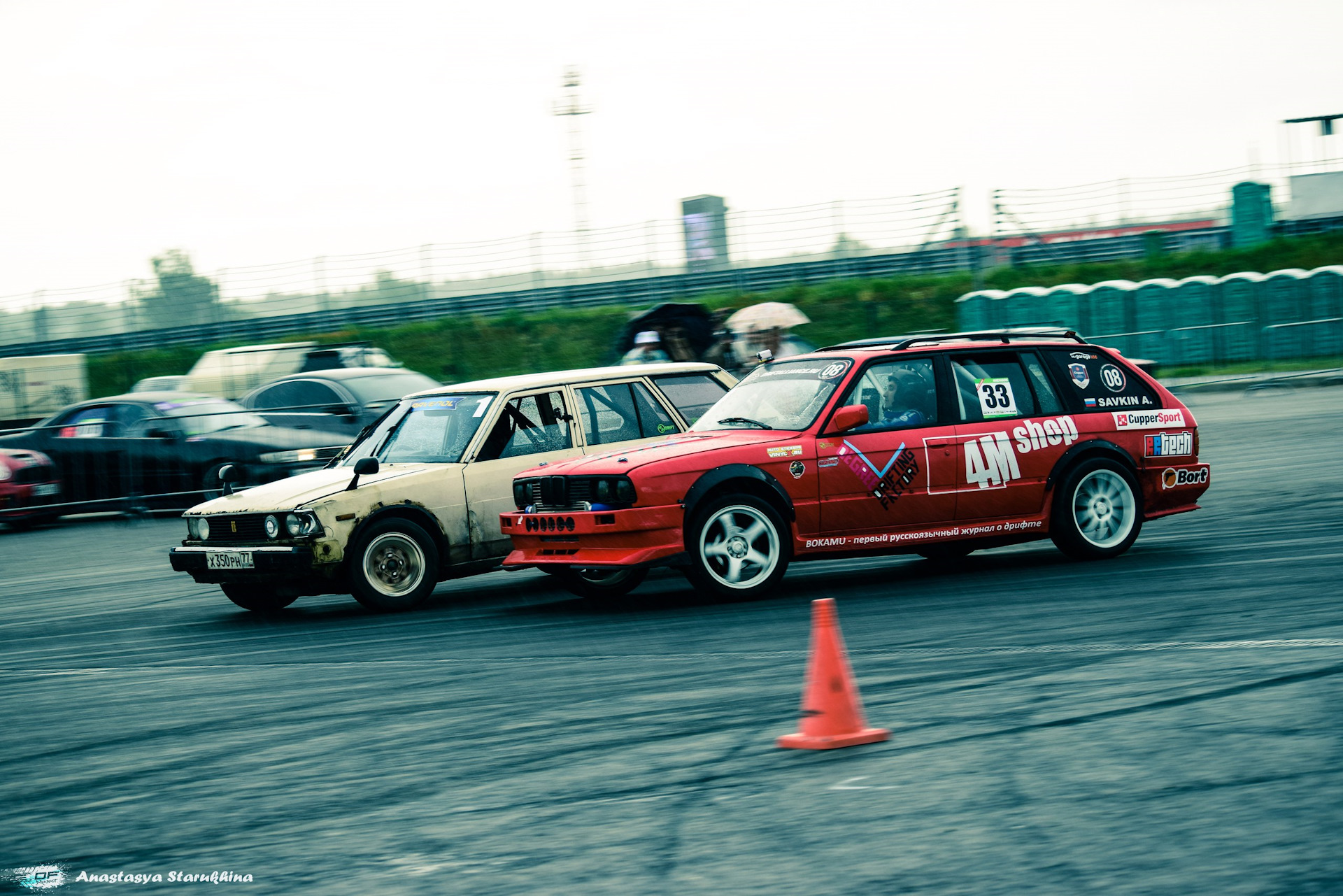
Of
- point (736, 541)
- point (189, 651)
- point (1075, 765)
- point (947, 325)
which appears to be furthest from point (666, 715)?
point (947, 325)

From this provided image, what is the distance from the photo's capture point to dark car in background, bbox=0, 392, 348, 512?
712 inches

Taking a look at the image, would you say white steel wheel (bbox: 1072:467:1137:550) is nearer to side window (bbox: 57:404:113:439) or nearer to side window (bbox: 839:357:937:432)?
side window (bbox: 839:357:937:432)

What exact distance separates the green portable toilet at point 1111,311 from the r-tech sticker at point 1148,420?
2568 centimetres

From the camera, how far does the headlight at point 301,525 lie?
31.7 ft

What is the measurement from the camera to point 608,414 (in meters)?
10.8

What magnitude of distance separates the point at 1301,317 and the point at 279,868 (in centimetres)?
3384

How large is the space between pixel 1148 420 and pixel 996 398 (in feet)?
4.02

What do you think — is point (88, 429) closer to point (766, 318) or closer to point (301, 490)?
point (301, 490)

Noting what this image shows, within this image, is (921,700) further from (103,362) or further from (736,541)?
(103,362)

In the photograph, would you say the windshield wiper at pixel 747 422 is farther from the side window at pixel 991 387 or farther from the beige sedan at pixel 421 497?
the side window at pixel 991 387

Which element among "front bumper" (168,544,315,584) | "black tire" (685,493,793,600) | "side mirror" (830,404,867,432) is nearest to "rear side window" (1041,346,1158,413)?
"side mirror" (830,404,867,432)

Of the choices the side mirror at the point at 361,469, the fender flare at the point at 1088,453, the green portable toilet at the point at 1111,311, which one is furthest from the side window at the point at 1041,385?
the green portable toilet at the point at 1111,311

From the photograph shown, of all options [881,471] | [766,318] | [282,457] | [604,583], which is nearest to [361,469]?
[604,583]

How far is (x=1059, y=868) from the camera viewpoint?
155 inches
